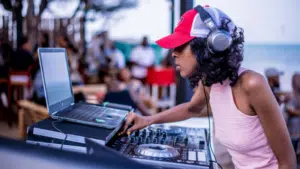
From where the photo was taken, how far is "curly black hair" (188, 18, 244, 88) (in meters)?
1.24

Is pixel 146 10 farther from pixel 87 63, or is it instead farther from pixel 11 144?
pixel 11 144

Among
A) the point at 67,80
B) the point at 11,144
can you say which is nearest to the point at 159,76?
the point at 67,80

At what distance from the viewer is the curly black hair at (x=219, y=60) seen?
4.07ft

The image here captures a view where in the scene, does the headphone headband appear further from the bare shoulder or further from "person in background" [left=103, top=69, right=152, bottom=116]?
"person in background" [left=103, top=69, right=152, bottom=116]

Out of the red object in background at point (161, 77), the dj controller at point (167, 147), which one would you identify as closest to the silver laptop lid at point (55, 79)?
the dj controller at point (167, 147)

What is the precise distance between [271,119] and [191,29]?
0.40 metres

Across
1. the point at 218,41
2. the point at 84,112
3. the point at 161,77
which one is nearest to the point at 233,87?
the point at 218,41

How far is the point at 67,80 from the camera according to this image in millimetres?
1779

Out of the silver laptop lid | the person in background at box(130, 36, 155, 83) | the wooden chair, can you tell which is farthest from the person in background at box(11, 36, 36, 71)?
the silver laptop lid

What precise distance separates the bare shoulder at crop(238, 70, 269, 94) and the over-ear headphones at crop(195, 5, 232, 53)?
0.13 m

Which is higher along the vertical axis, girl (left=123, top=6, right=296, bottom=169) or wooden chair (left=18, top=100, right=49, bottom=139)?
girl (left=123, top=6, right=296, bottom=169)

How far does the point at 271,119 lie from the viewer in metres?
1.20

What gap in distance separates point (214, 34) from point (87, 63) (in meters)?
8.64

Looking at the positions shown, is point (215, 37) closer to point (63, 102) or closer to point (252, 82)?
point (252, 82)
